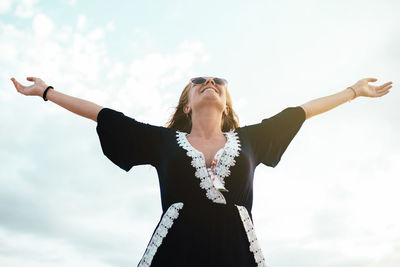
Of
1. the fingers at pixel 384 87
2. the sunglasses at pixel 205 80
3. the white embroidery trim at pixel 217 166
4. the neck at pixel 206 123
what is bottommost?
the white embroidery trim at pixel 217 166

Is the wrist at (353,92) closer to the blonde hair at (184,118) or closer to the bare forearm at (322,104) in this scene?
the bare forearm at (322,104)

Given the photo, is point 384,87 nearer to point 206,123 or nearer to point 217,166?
point 206,123

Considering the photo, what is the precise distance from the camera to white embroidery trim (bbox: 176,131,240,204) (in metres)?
3.70

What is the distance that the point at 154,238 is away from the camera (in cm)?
365

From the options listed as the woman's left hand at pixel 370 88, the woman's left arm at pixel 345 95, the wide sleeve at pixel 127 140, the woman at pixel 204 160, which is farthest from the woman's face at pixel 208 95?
the woman's left hand at pixel 370 88

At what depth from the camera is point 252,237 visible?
12.1 ft

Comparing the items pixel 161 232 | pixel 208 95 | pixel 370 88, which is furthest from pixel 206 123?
pixel 370 88

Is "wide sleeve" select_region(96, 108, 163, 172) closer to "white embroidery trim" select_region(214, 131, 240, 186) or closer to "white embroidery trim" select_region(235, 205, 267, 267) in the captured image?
"white embroidery trim" select_region(214, 131, 240, 186)

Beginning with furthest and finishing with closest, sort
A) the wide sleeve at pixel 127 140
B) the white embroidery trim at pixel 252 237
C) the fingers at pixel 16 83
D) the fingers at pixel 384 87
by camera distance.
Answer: the fingers at pixel 384 87, the fingers at pixel 16 83, the wide sleeve at pixel 127 140, the white embroidery trim at pixel 252 237

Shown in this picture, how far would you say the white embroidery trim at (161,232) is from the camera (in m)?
3.58

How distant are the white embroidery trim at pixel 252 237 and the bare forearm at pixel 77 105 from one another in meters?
1.72

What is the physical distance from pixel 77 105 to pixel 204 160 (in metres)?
1.40

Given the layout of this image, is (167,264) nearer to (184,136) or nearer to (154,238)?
(154,238)

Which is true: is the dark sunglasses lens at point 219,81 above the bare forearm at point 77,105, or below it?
above
